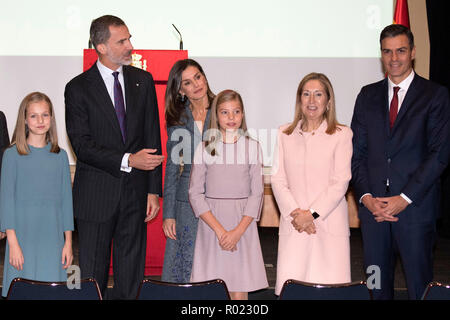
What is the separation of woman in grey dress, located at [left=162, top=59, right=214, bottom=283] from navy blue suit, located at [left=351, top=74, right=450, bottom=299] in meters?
0.95

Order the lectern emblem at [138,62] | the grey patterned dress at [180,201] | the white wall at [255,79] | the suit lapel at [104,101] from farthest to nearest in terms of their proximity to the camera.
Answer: the white wall at [255,79]
the lectern emblem at [138,62]
the grey patterned dress at [180,201]
the suit lapel at [104,101]

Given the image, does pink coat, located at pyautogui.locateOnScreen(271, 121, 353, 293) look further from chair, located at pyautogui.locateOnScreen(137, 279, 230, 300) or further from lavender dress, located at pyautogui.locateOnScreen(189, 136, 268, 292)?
chair, located at pyautogui.locateOnScreen(137, 279, 230, 300)

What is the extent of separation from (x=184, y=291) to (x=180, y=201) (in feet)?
4.09

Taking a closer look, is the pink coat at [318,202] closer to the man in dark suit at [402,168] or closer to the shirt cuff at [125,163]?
the man in dark suit at [402,168]

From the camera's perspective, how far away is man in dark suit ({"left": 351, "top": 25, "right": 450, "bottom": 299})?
2.90m

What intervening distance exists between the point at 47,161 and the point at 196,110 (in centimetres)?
87

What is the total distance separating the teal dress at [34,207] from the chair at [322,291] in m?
1.50

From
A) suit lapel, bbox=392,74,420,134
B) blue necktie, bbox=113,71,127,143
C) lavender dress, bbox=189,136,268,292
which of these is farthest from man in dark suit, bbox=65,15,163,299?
suit lapel, bbox=392,74,420,134

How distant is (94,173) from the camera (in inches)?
117

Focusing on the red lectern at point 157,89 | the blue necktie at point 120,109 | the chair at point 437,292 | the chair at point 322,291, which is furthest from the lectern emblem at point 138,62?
the chair at point 437,292

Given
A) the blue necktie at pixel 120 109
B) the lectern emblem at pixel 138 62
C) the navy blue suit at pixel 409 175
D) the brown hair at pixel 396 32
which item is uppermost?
the lectern emblem at pixel 138 62

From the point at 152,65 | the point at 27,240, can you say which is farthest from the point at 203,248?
the point at 152,65

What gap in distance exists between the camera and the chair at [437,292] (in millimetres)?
1830

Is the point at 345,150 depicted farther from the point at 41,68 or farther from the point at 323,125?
the point at 41,68
